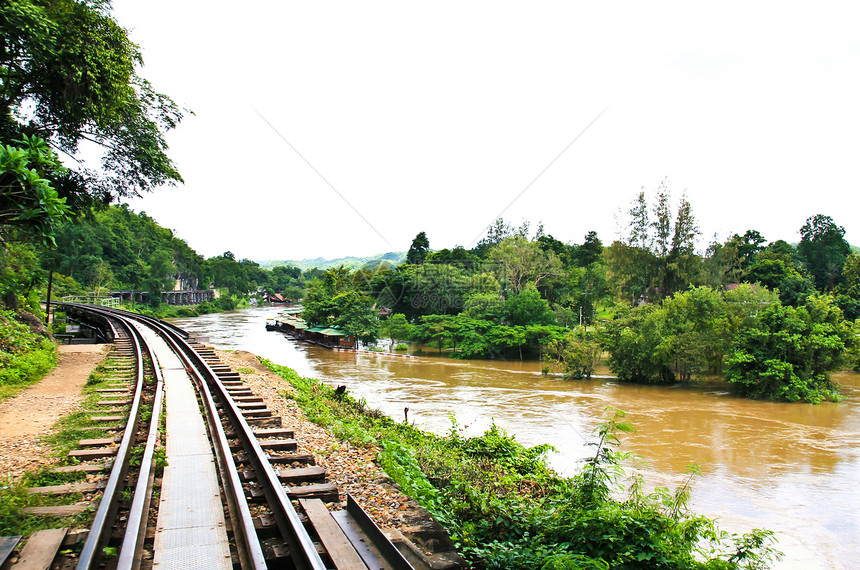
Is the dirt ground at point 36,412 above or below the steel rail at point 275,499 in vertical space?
below

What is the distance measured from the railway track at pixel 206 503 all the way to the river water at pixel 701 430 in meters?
5.16

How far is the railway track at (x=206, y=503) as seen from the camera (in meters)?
3.53

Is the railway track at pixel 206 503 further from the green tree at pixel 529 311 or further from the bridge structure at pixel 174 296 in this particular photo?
the bridge structure at pixel 174 296

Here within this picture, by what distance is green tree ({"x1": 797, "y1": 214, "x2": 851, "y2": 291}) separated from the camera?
47125 mm

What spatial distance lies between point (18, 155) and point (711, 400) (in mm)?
24585

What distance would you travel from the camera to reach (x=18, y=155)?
4.17m

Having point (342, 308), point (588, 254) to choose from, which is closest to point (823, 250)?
point (588, 254)

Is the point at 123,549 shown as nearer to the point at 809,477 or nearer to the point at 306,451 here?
the point at 306,451

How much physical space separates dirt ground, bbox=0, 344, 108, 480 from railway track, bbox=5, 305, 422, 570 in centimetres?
56

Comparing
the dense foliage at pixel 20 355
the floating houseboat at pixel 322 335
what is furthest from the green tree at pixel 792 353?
the floating houseboat at pixel 322 335

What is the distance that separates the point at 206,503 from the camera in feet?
14.4

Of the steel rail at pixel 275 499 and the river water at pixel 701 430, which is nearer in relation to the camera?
the steel rail at pixel 275 499

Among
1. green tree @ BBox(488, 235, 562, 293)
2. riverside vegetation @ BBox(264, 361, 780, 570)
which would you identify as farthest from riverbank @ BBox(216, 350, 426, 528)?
green tree @ BBox(488, 235, 562, 293)

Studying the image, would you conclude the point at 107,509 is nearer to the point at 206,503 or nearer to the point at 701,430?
the point at 206,503
